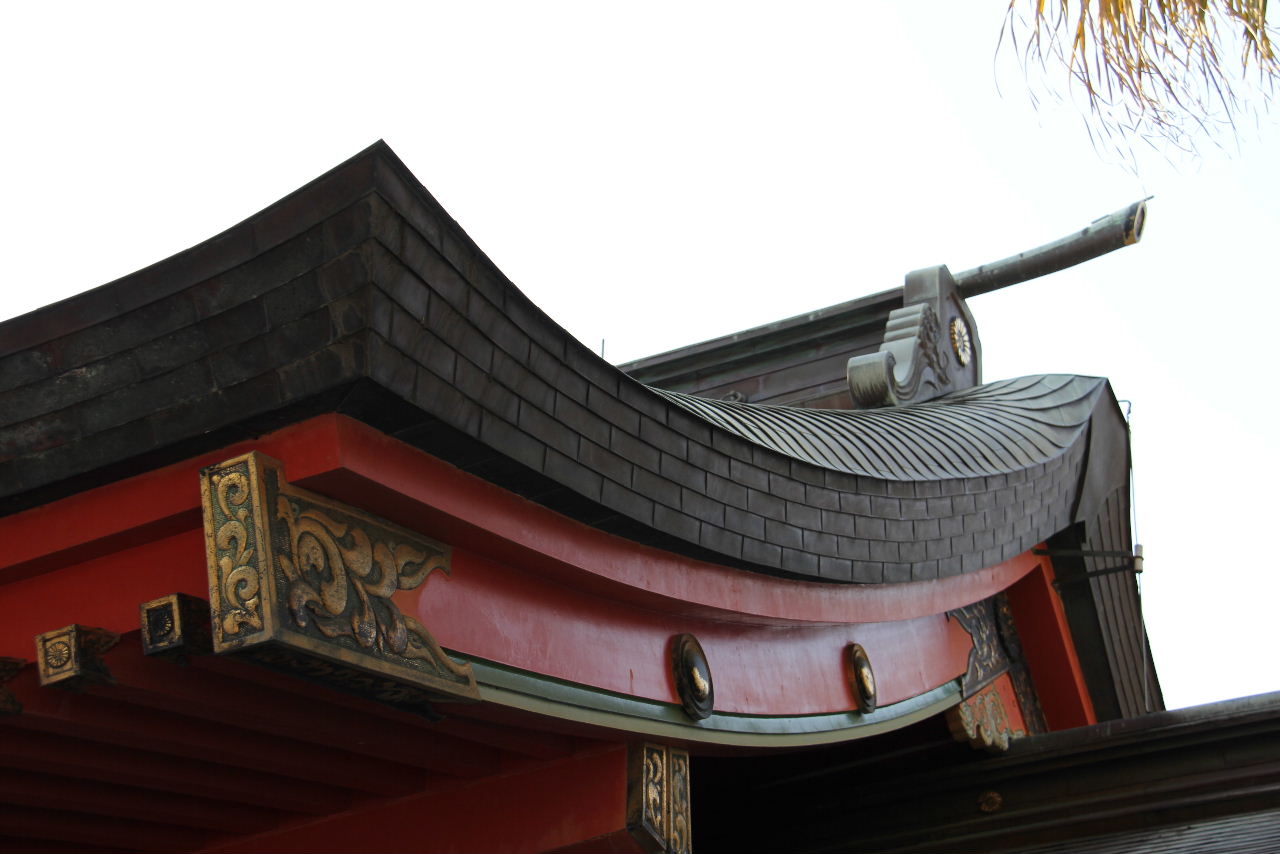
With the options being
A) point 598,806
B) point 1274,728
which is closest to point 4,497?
point 598,806

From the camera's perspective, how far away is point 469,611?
258 cm

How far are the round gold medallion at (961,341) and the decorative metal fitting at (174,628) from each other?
4.61 m

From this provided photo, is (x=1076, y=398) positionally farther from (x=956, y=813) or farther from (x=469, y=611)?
(x=469, y=611)

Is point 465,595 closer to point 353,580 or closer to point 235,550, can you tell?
point 353,580

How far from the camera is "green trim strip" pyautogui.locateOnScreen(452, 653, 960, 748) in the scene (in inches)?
103

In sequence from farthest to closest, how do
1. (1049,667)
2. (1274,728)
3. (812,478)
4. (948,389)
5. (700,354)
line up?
(700,354), (948,389), (1049,667), (1274,728), (812,478)

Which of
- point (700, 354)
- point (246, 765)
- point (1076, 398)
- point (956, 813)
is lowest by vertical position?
point (956, 813)

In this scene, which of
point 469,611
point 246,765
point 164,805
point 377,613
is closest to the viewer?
point 377,613

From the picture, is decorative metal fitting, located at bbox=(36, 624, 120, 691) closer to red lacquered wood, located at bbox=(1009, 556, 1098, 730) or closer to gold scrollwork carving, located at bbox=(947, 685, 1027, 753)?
gold scrollwork carving, located at bbox=(947, 685, 1027, 753)

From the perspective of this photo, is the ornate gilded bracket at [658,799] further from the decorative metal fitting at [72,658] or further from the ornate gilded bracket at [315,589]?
the decorative metal fitting at [72,658]

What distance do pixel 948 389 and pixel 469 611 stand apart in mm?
3930

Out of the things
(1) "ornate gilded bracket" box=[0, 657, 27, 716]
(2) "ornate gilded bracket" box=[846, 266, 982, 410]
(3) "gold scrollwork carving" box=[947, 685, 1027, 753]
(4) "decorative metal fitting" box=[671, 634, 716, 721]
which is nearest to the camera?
(1) "ornate gilded bracket" box=[0, 657, 27, 716]

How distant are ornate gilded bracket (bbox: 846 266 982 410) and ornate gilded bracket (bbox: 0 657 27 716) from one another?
3679 mm

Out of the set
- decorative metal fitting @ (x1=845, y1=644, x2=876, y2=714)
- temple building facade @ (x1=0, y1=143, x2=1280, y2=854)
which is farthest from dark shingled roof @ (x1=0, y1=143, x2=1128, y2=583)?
decorative metal fitting @ (x1=845, y1=644, x2=876, y2=714)
